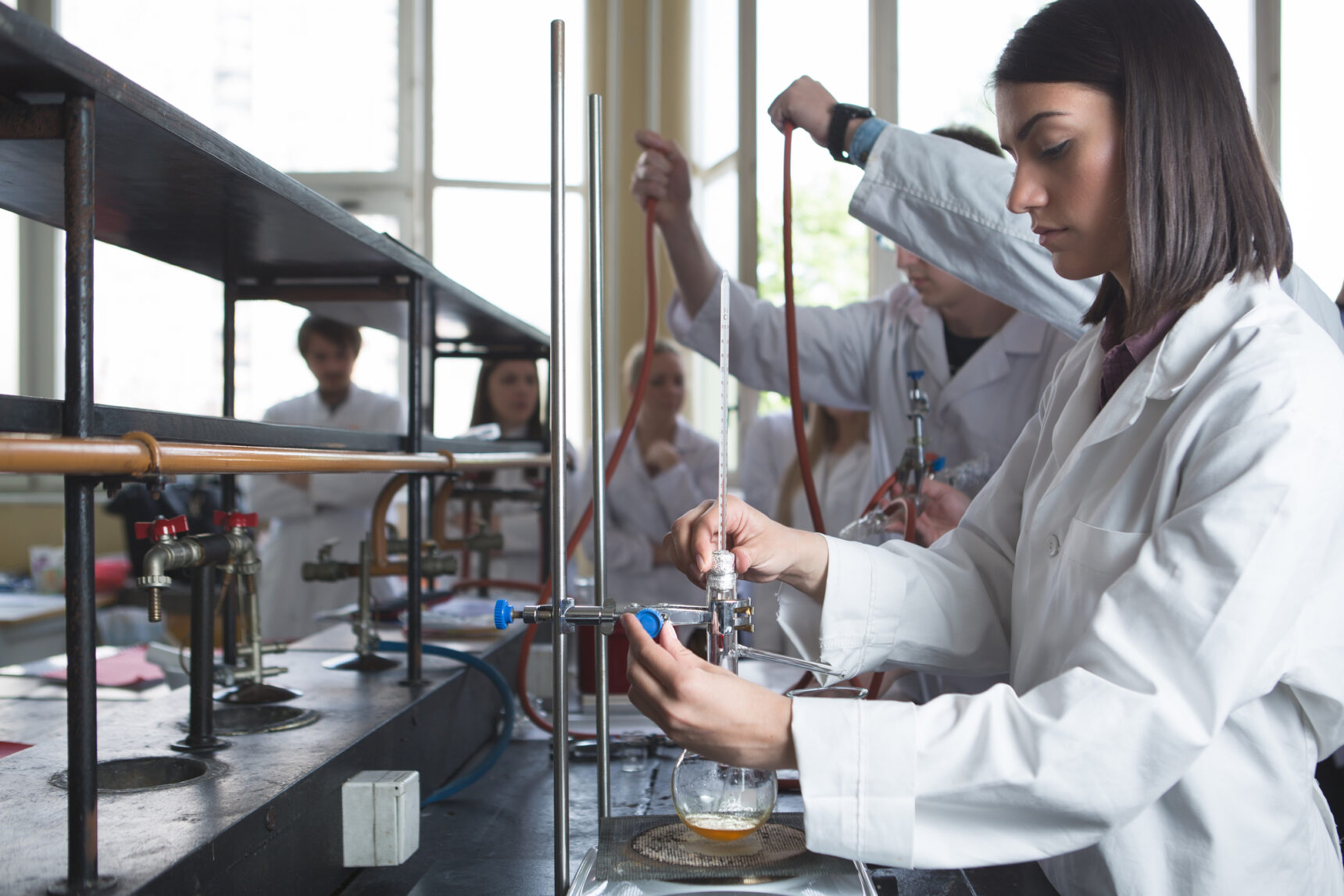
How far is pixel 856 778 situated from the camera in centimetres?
70

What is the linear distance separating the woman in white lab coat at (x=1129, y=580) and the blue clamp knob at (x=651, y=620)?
0.10ft

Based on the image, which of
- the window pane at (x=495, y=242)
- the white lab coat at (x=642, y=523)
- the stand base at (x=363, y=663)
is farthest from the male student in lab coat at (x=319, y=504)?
the window pane at (x=495, y=242)

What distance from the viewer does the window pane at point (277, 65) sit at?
209 inches

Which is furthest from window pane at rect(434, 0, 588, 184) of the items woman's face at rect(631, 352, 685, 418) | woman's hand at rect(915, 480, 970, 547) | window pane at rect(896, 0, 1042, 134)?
woman's hand at rect(915, 480, 970, 547)

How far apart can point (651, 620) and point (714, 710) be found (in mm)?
87

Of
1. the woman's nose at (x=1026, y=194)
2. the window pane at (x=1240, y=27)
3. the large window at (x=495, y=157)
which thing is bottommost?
the woman's nose at (x=1026, y=194)

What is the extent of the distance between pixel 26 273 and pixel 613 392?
3136 millimetres

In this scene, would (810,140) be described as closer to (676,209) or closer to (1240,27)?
(1240,27)

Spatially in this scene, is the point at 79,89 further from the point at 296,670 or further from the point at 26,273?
the point at 26,273

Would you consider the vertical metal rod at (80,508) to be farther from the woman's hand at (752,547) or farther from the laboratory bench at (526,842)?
the woman's hand at (752,547)

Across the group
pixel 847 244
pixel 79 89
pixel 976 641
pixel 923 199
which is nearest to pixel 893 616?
pixel 976 641

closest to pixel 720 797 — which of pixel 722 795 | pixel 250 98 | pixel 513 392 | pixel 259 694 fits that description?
pixel 722 795

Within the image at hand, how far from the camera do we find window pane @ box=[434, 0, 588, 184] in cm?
532

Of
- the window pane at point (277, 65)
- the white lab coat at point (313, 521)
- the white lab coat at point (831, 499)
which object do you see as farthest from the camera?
the window pane at point (277, 65)
